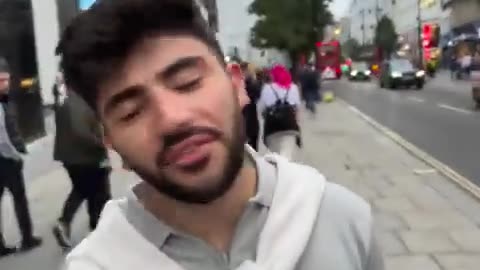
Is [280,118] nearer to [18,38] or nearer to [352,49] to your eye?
[18,38]

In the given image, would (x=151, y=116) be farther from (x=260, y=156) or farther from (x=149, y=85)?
(x=260, y=156)

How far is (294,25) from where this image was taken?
198 feet

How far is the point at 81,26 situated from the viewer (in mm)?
1442

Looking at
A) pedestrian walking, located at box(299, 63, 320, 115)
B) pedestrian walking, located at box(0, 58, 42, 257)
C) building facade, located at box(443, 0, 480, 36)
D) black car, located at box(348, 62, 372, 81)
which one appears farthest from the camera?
black car, located at box(348, 62, 372, 81)

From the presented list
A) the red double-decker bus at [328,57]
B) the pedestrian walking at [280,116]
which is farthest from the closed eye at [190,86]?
the red double-decker bus at [328,57]

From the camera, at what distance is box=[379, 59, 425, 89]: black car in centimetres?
4547

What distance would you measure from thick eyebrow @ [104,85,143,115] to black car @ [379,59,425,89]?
Answer: 1764 inches

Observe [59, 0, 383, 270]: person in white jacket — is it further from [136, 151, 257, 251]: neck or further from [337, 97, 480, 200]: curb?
[337, 97, 480, 200]: curb

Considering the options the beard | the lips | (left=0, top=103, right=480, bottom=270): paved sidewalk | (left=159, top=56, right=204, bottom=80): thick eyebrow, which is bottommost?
(left=0, top=103, right=480, bottom=270): paved sidewalk

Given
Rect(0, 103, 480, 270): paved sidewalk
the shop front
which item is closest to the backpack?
Rect(0, 103, 480, 270): paved sidewalk

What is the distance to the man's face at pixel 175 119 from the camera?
4.58 feet

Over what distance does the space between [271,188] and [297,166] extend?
11cm

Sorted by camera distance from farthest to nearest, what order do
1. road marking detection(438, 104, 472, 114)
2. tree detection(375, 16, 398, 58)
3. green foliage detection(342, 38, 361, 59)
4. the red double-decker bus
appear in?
green foliage detection(342, 38, 361, 59), tree detection(375, 16, 398, 58), the red double-decker bus, road marking detection(438, 104, 472, 114)

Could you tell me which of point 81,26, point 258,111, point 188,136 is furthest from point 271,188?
point 258,111
